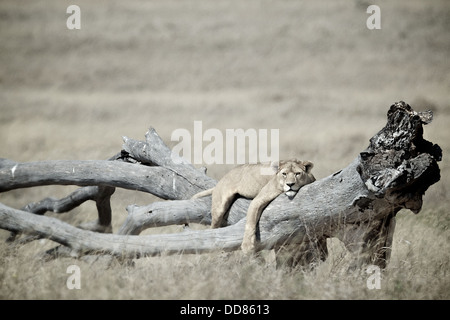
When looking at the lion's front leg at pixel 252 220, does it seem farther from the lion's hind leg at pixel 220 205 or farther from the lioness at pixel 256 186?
the lion's hind leg at pixel 220 205

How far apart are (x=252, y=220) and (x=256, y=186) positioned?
537mm

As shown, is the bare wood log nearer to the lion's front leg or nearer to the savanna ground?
the savanna ground

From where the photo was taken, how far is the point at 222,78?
26.5m

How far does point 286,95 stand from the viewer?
24125mm

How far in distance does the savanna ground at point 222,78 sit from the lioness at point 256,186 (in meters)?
1.39

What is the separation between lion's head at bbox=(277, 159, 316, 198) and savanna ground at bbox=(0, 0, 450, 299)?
54.0 inches

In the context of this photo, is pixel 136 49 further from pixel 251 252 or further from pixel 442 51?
pixel 251 252

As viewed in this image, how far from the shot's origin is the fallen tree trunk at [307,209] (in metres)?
7.14

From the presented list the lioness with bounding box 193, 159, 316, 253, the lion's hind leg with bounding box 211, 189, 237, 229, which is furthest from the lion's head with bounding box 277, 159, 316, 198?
the lion's hind leg with bounding box 211, 189, 237, 229

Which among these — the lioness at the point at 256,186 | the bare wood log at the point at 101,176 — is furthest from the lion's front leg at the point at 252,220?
the bare wood log at the point at 101,176

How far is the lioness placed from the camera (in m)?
7.75

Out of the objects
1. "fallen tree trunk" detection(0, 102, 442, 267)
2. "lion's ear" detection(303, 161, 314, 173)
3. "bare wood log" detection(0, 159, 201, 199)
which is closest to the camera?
"fallen tree trunk" detection(0, 102, 442, 267)

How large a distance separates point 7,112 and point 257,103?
25.8 feet

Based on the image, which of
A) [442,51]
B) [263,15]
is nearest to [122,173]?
[442,51]
